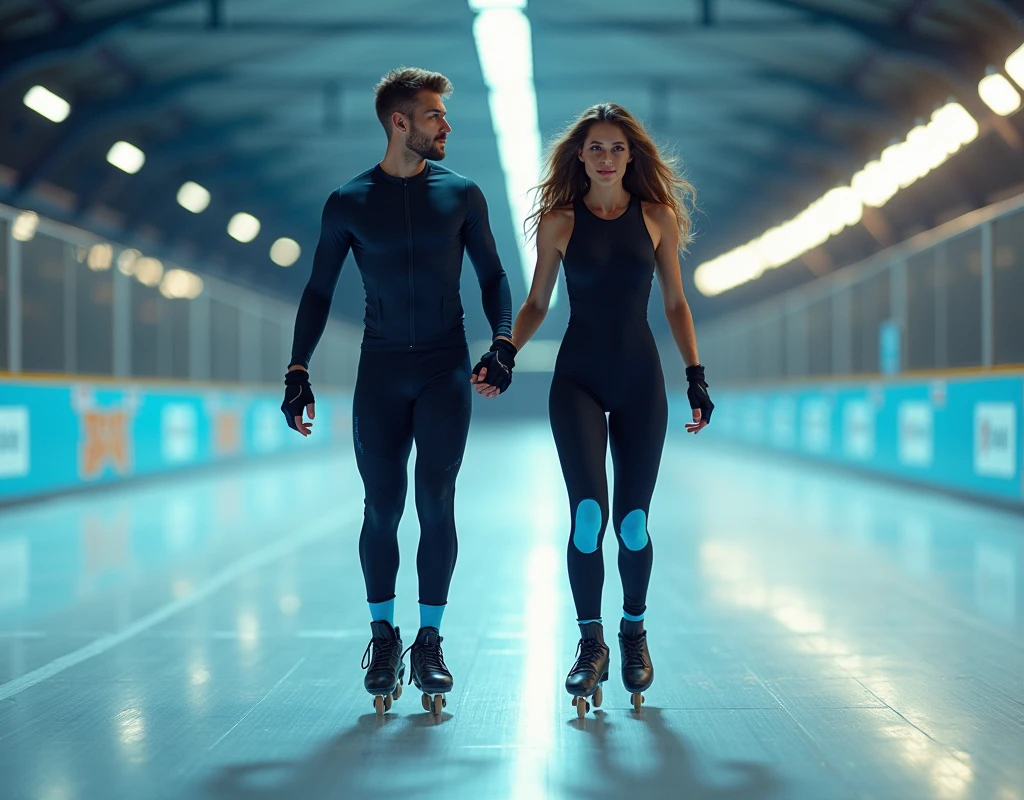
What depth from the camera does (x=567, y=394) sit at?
3957 millimetres

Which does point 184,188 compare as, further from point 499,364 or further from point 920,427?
point 499,364

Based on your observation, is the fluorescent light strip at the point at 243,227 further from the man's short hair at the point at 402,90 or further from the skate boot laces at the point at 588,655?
the skate boot laces at the point at 588,655

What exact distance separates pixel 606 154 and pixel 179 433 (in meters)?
14.2

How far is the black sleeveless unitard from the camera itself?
3930 millimetres

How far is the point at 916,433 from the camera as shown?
14.1m

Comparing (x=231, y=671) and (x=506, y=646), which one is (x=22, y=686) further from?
(x=506, y=646)

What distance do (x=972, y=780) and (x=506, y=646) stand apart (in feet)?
7.40

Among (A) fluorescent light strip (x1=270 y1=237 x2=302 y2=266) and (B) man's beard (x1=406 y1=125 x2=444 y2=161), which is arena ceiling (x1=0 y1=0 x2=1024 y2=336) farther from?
(B) man's beard (x1=406 y1=125 x2=444 y2=161)

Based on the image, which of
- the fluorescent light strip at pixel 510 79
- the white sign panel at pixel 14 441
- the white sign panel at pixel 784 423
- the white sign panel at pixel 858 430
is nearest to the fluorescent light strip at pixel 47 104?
the white sign panel at pixel 14 441

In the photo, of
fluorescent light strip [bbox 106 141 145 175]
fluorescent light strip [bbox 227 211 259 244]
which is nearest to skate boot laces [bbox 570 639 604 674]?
fluorescent light strip [bbox 106 141 145 175]

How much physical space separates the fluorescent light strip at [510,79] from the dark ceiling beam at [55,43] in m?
3.64

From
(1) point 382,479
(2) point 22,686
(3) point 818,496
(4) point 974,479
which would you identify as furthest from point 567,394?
(3) point 818,496

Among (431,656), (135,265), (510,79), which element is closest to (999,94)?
(510,79)

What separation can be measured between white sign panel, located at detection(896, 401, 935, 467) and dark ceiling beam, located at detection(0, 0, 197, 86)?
9239mm
